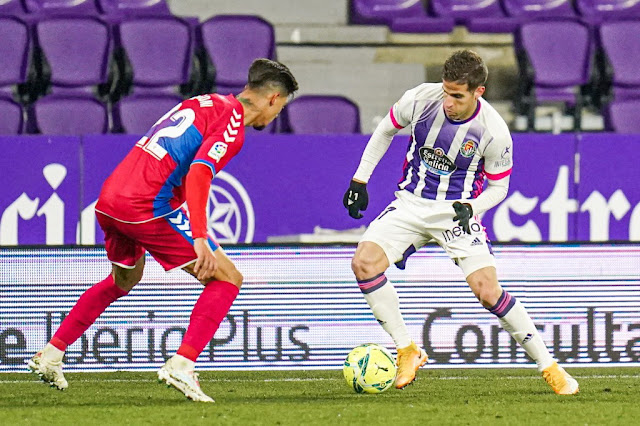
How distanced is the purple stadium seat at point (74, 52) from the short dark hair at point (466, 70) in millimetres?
5254

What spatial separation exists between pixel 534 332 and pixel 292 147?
354 centimetres

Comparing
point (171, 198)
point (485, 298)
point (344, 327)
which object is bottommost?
point (344, 327)

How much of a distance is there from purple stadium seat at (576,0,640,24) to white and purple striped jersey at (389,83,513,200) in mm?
6446

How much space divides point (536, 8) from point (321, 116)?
317 cm

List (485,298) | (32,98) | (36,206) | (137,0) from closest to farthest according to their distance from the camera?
(485,298) < (36,206) < (32,98) < (137,0)

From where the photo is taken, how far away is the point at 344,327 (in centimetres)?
703

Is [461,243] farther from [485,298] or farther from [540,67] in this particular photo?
[540,67]

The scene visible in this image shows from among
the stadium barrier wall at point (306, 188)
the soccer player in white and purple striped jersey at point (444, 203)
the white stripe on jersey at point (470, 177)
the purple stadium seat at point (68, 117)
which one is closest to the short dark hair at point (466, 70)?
the soccer player in white and purple striped jersey at point (444, 203)

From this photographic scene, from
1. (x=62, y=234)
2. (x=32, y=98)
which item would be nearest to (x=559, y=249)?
(x=62, y=234)

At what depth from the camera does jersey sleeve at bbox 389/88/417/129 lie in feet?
20.3

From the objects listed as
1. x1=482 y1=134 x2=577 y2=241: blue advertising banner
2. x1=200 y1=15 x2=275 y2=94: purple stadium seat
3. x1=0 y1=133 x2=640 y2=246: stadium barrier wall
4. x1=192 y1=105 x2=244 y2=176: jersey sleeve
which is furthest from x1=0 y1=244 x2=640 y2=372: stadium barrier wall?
x1=200 y1=15 x2=275 y2=94: purple stadium seat

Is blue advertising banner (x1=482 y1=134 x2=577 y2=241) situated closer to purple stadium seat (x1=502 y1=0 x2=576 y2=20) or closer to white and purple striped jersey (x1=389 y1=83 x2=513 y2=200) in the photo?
white and purple striped jersey (x1=389 y1=83 x2=513 y2=200)

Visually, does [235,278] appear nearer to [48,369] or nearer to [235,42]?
[48,369]

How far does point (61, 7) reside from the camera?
37.7ft
